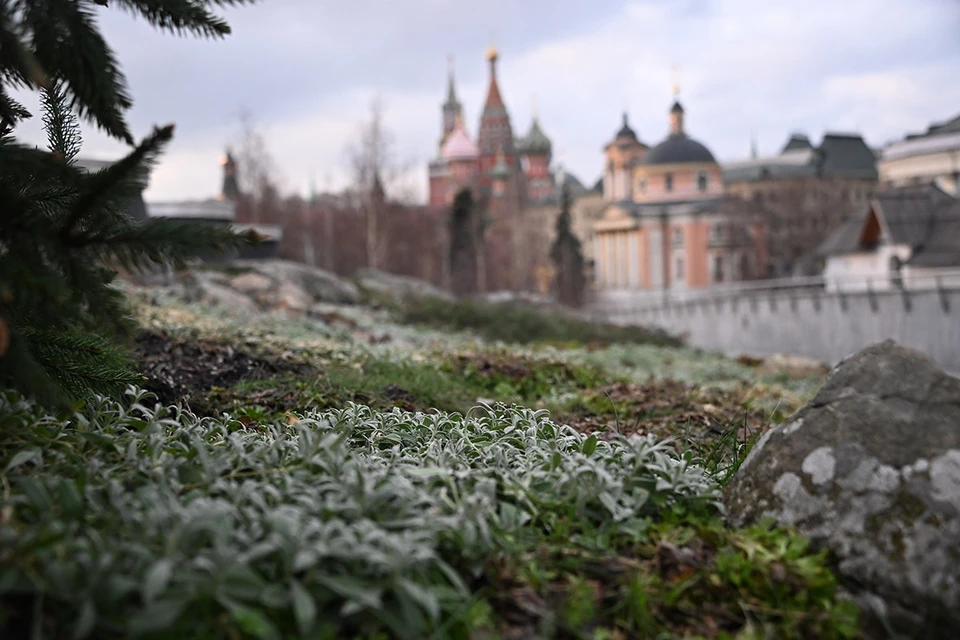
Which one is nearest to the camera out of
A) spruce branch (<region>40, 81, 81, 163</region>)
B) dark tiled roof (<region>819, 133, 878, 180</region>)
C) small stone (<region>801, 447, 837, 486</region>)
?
small stone (<region>801, 447, 837, 486</region>)

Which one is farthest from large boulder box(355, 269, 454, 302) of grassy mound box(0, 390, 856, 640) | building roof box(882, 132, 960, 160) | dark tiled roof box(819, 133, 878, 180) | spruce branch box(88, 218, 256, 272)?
dark tiled roof box(819, 133, 878, 180)

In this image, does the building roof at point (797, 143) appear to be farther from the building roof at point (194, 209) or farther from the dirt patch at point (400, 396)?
the dirt patch at point (400, 396)

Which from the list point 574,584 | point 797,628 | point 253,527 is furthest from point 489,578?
point 797,628

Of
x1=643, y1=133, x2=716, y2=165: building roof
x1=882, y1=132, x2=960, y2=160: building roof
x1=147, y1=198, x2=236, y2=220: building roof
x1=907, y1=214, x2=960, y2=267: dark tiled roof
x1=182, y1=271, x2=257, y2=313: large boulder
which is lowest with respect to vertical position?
x1=182, y1=271, x2=257, y2=313: large boulder

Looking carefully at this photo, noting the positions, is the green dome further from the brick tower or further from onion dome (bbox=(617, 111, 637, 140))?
onion dome (bbox=(617, 111, 637, 140))

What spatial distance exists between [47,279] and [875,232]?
129 feet

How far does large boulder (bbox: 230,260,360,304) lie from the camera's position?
65.1 feet

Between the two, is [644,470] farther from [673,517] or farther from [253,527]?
[253,527]

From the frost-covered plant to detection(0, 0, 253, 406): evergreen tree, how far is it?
387mm

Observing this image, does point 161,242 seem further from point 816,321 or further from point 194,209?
point 816,321

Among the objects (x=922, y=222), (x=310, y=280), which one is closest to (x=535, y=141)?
(x=922, y=222)

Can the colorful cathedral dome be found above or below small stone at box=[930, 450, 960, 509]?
above

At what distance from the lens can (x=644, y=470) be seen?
11.1 ft

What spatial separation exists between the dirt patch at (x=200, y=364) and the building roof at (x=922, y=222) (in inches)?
1238
